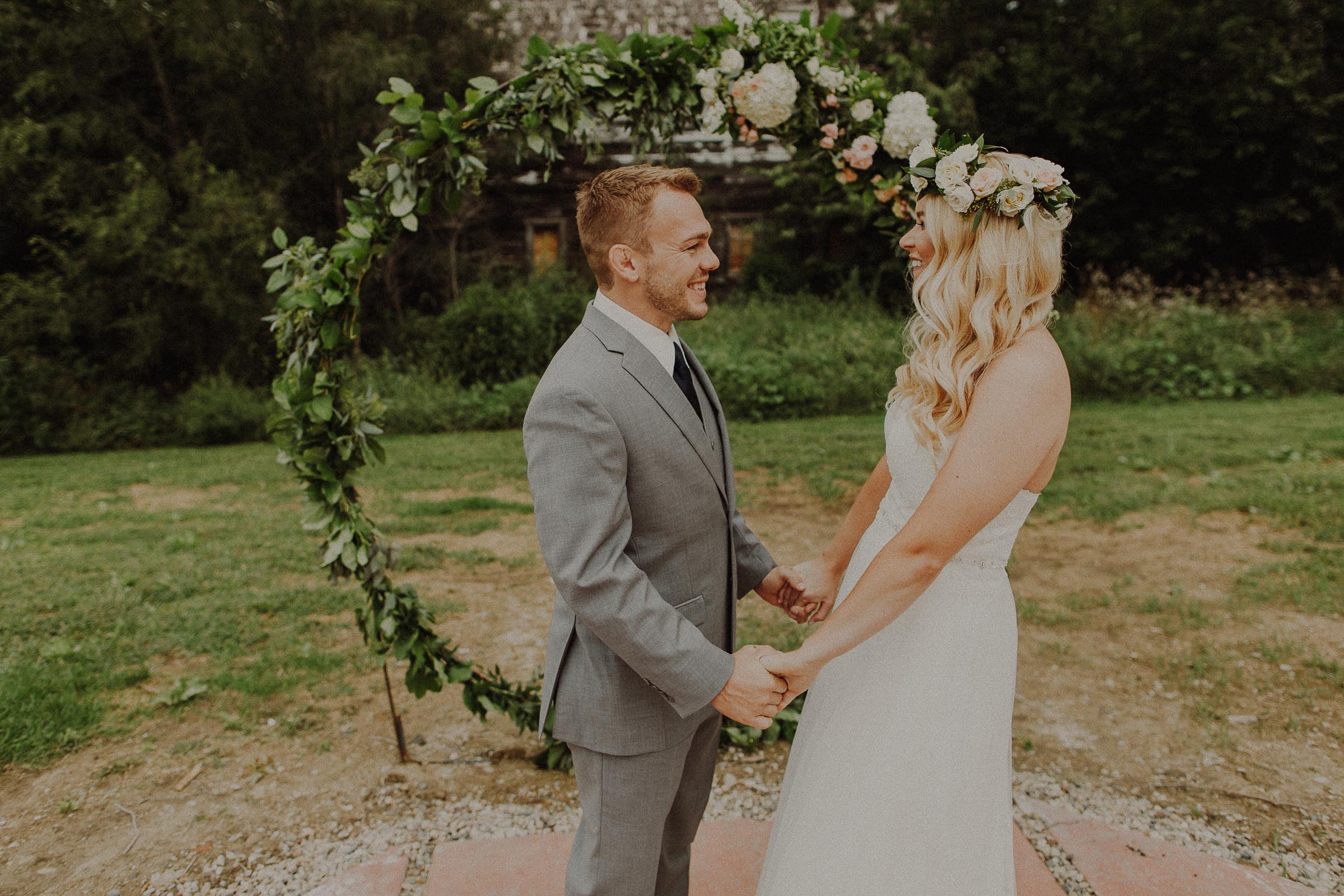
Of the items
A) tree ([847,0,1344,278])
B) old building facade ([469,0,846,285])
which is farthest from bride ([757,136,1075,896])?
old building facade ([469,0,846,285])

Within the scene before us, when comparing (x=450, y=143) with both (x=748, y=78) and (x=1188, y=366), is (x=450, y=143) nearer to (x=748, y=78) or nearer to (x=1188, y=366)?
(x=748, y=78)

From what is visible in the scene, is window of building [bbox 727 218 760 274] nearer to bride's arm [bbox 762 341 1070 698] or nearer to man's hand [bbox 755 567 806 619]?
man's hand [bbox 755 567 806 619]

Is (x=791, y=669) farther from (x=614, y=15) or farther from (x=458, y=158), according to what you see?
(x=614, y=15)

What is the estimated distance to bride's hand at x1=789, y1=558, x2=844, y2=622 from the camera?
8.21 ft

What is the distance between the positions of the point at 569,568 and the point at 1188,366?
10666 millimetres

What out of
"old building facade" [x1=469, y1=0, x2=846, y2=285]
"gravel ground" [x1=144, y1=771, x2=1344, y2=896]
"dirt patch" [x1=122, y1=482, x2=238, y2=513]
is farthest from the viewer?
"old building facade" [x1=469, y1=0, x2=846, y2=285]

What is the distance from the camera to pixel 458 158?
2.95m

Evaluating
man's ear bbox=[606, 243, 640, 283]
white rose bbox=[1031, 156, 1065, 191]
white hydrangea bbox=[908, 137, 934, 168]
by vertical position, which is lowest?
man's ear bbox=[606, 243, 640, 283]

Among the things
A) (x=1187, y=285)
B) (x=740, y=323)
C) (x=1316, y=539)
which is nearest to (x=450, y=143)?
(x=1316, y=539)

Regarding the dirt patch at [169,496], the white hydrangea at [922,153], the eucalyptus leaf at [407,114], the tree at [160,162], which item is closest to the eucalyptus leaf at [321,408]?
the eucalyptus leaf at [407,114]

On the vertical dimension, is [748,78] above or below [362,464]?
above

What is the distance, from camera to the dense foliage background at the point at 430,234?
10922 mm

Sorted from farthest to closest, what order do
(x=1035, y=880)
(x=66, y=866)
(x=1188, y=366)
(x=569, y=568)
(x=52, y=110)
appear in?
(x=52, y=110)
(x=1188, y=366)
(x=66, y=866)
(x=1035, y=880)
(x=569, y=568)

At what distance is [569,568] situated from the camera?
→ 5.72 ft
